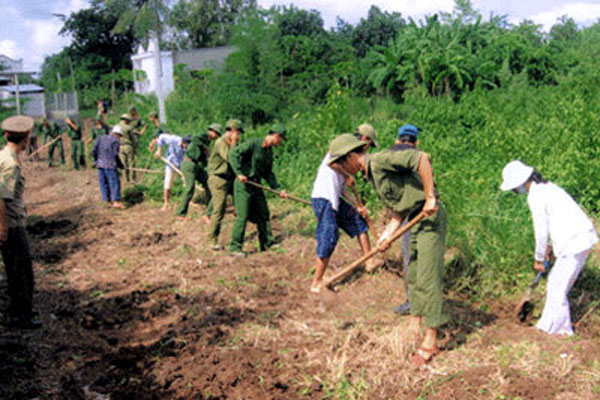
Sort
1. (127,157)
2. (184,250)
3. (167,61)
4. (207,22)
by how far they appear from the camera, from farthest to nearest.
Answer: (207,22), (167,61), (127,157), (184,250)

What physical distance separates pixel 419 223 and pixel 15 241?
3492 millimetres

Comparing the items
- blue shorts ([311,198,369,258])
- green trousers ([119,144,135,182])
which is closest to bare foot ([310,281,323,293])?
blue shorts ([311,198,369,258])

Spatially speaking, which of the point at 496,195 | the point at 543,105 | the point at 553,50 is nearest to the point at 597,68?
the point at 553,50

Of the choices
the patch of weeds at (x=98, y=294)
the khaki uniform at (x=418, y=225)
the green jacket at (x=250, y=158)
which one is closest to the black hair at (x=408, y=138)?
the khaki uniform at (x=418, y=225)

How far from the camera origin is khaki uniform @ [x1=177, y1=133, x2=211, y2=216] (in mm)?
8914

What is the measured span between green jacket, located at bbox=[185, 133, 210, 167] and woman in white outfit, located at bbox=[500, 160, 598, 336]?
19.0 ft

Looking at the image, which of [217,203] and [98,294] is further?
[217,203]

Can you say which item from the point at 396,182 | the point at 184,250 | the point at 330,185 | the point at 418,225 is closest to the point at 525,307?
the point at 418,225

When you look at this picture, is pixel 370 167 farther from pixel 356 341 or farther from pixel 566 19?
pixel 566 19

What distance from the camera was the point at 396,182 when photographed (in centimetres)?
414

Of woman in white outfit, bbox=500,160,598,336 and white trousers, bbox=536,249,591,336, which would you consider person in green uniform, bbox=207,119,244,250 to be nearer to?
woman in white outfit, bbox=500,160,598,336

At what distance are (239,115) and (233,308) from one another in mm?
10930

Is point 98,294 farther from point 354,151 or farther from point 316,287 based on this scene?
point 354,151

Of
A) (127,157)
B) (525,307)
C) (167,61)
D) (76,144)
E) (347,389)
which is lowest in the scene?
(347,389)
